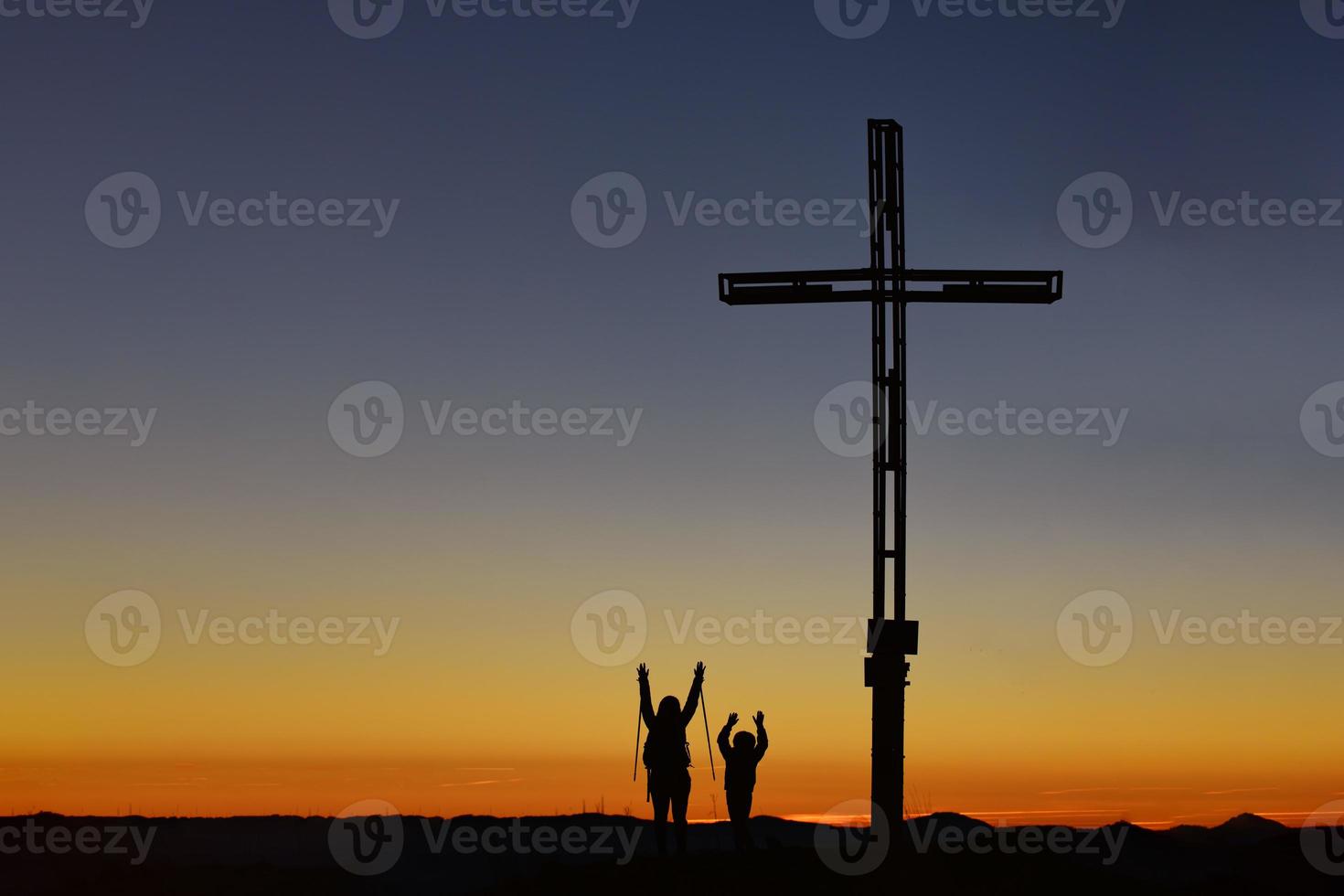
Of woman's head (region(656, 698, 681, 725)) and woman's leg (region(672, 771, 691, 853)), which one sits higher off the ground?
woman's head (region(656, 698, 681, 725))

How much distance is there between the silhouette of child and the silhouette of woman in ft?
2.38

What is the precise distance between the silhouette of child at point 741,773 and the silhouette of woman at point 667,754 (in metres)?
0.73

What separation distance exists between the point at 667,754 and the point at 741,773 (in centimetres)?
137

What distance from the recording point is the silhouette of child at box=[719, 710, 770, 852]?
23.7 meters

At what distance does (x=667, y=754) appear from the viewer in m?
23.0

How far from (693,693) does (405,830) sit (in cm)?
2540

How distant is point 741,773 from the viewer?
77.7 ft

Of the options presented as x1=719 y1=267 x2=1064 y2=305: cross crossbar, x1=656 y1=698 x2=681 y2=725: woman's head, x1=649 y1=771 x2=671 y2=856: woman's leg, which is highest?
x1=719 y1=267 x2=1064 y2=305: cross crossbar

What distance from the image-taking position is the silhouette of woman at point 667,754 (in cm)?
2305

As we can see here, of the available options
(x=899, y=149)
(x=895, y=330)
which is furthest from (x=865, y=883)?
(x=899, y=149)

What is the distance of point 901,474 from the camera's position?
77.0 ft

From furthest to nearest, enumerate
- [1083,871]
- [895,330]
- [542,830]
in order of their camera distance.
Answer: [542,830], [895,330], [1083,871]

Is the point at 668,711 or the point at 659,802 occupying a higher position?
the point at 668,711

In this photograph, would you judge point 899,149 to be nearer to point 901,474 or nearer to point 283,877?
point 901,474
